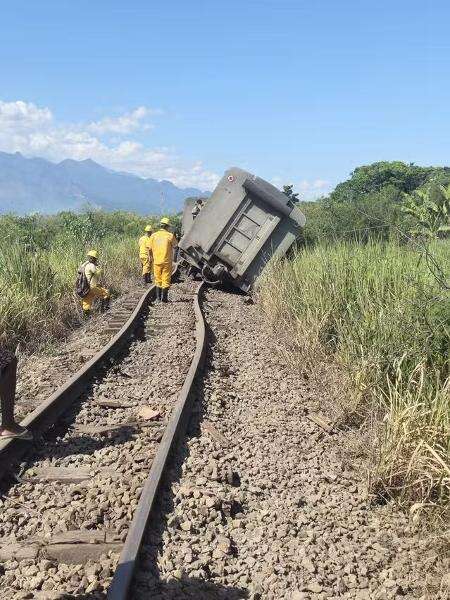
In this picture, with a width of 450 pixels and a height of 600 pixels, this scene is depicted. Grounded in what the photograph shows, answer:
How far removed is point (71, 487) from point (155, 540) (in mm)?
905

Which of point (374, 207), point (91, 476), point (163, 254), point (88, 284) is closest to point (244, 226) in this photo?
point (163, 254)

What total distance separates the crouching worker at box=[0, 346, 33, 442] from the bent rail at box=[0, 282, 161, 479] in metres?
0.07

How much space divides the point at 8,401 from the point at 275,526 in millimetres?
2356

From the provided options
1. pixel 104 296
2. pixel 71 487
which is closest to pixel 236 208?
pixel 104 296

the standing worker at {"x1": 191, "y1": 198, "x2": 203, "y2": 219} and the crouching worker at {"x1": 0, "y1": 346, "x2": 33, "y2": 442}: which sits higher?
the standing worker at {"x1": 191, "y1": 198, "x2": 203, "y2": 219}

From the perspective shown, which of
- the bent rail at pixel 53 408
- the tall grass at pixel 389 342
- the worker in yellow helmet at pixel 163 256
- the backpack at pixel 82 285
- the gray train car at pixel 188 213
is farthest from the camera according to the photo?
the gray train car at pixel 188 213

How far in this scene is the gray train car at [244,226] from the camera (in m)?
13.2

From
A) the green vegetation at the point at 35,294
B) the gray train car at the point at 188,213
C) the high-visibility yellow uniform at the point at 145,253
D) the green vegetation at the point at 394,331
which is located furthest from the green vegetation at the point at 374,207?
the green vegetation at the point at 35,294

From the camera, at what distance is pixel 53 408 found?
204 inches

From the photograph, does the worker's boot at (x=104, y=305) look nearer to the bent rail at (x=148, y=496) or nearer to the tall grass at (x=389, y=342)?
the tall grass at (x=389, y=342)

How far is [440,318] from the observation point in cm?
480

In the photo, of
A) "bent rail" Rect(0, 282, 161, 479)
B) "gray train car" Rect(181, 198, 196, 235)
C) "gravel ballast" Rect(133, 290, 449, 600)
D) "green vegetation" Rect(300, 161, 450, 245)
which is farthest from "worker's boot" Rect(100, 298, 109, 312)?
"gray train car" Rect(181, 198, 196, 235)

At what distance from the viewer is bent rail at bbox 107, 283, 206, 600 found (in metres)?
2.75

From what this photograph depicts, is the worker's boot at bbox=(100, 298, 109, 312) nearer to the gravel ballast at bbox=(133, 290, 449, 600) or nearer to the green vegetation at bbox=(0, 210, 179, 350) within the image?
the green vegetation at bbox=(0, 210, 179, 350)
